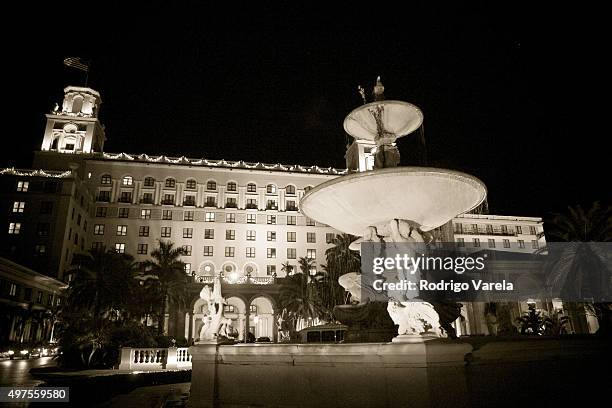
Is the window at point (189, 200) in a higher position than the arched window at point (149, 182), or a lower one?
lower

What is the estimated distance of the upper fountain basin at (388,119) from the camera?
11.2 metres

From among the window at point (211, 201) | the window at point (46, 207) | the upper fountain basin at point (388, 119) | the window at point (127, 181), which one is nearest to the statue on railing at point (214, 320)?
the upper fountain basin at point (388, 119)

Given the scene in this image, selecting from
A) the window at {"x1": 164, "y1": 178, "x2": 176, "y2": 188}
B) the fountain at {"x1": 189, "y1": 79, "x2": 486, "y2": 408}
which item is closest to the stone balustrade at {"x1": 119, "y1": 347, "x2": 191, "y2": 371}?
the fountain at {"x1": 189, "y1": 79, "x2": 486, "y2": 408}

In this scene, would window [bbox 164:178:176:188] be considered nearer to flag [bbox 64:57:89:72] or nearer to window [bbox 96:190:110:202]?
window [bbox 96:190:110:202]

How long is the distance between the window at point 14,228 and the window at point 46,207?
Result: 8.90 ft

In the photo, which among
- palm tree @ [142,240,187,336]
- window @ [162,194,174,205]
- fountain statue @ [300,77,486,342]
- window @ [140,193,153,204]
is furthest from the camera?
window @ [162,194,174,205]

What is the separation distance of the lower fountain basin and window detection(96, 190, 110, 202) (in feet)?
179

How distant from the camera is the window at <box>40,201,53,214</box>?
49.3 meters

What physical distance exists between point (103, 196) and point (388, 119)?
54778 millimetres

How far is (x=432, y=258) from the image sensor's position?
28.7 ft

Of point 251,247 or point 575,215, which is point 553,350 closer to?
point 575,215

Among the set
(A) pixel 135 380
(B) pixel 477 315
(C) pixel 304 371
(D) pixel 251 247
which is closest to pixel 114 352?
(A) pixel 135 380

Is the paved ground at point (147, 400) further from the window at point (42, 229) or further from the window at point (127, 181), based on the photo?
the window at point (127, 181)

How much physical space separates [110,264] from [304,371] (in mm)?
27823
